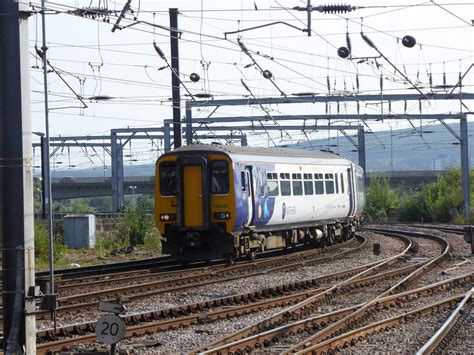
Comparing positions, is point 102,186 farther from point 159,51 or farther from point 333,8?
point 333,8

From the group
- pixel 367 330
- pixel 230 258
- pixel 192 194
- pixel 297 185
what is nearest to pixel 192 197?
pixel 192 194

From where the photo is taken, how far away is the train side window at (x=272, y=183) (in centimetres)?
2480

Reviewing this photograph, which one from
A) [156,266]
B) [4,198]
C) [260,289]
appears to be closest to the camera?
[4,198]

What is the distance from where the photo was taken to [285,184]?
26.0m

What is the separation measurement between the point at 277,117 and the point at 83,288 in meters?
33.2

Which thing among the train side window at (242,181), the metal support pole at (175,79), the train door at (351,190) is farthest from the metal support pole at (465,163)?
the train side window at (242,181)

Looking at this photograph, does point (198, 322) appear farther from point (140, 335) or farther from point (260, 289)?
point (260, 289)

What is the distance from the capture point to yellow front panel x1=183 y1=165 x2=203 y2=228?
22.7 m

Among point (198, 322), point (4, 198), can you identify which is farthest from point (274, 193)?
point (4, 198)

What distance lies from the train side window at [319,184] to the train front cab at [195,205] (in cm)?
634

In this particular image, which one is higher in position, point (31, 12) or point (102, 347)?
point (31, 12)

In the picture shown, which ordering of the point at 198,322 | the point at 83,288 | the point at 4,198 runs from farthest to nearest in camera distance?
1. the point at 83,288
2. the point at 198,322
3. the point at 4,198

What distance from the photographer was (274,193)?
25062mm

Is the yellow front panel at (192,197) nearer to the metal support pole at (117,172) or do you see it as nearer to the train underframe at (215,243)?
the train underframe at (215,243)
